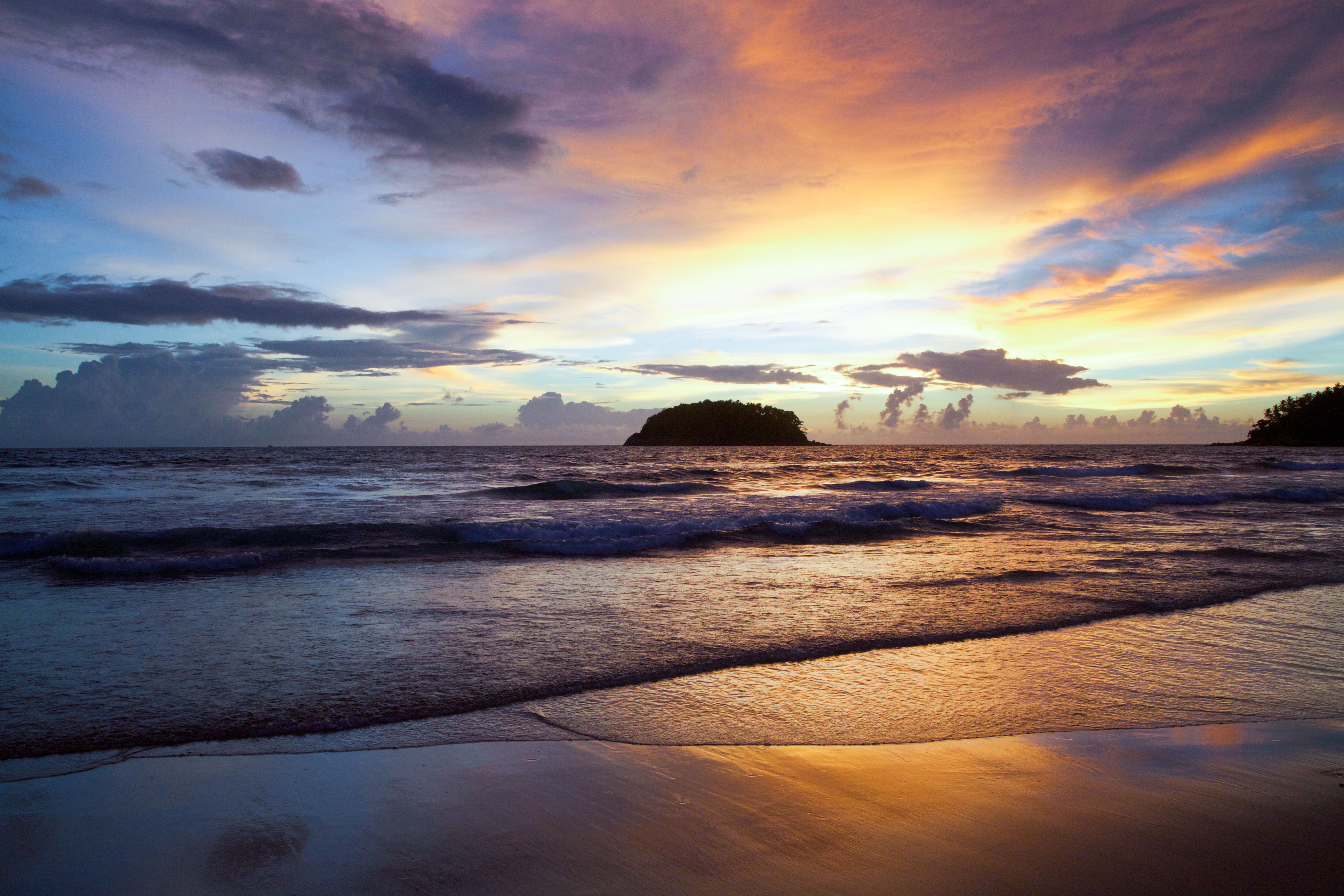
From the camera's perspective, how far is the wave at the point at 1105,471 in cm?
3753

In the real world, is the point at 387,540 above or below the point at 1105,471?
below

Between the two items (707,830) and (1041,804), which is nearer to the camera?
(707,830)

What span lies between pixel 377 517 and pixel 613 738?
13.2m

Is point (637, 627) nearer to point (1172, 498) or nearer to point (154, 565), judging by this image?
point (154, 565)

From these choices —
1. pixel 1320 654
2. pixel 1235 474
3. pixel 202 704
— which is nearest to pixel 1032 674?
pixel 1320 654

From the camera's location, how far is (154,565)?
916cm

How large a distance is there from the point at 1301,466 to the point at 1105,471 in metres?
15.8

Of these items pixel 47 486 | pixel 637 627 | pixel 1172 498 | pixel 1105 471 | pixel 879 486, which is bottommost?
pixel 47 486

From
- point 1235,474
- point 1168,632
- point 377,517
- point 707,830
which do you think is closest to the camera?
point 707,830

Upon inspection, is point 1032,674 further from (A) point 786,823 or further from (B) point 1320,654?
(A) point 786,823

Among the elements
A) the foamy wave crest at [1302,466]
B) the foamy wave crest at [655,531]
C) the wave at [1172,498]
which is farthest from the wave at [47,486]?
the foamy wave crest at [1302,466]

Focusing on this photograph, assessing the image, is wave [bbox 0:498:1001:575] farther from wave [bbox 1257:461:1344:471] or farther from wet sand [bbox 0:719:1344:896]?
wave [bbox 1257:461:1344:471]

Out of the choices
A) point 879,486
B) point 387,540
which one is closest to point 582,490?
point 879,486

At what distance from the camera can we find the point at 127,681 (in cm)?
486
